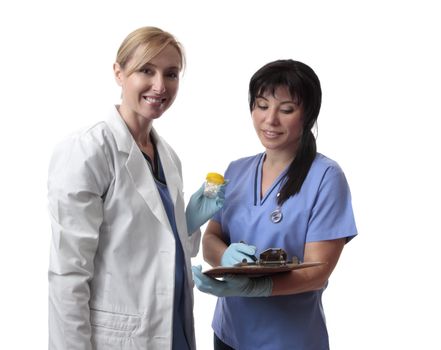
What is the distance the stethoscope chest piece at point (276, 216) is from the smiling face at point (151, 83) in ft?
1.65

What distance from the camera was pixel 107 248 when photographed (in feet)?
6.43

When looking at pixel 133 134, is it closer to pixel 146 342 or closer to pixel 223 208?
pixel 223 208

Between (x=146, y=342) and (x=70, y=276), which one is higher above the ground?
(x=70, y=276)

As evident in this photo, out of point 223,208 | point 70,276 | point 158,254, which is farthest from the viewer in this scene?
point 223,208

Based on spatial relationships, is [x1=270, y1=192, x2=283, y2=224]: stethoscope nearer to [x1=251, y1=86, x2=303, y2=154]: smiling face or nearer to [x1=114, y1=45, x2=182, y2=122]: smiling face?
[x1=251, y1=86, x2=303, y2=154]: smiling face

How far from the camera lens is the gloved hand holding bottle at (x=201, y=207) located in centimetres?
231

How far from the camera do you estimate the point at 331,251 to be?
2.17 m

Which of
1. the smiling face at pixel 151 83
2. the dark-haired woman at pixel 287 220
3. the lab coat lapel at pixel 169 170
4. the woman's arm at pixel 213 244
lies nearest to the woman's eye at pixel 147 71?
the smiling face at pixel 151 83

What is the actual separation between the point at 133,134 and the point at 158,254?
1.28 ft

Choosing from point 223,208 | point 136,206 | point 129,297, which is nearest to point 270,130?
point 223,208

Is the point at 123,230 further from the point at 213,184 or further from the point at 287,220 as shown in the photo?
the point at 287,220

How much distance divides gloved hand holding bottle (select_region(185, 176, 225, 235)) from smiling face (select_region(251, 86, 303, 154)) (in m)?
0.24

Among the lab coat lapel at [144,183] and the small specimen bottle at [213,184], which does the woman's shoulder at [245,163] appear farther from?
the lab coat lapel at [144,183]

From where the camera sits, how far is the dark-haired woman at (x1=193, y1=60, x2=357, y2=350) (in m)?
2.16
